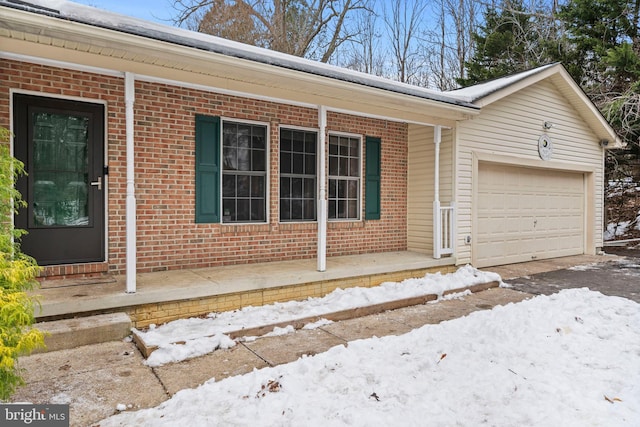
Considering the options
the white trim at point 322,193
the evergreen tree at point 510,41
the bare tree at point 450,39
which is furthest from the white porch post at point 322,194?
the bare tree at point 450,39

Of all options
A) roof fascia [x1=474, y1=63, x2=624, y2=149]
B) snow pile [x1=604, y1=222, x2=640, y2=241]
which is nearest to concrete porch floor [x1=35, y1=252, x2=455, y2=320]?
roof fascia [x1=474, y1=63, x2=624, y2=149]

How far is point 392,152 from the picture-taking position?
25.1 ft

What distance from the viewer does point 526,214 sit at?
8.75m

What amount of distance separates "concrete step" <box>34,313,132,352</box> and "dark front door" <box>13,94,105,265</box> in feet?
4.46

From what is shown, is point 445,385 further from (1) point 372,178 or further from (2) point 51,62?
(1) point 372,178

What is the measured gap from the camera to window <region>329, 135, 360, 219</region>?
7055mm

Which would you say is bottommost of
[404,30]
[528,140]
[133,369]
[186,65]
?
[133,369]

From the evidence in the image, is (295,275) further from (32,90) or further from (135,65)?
(32,90)

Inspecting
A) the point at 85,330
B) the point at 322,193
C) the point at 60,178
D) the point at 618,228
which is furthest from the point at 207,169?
the point at 618,228

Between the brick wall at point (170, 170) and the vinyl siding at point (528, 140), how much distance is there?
7.99ft

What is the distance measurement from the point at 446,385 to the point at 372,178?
4.79 m

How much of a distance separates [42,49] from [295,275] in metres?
3.53

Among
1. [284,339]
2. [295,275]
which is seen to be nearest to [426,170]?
[295,275]

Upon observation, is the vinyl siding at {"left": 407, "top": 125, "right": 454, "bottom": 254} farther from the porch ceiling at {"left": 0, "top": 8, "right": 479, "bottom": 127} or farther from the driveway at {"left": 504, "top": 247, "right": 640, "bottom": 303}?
the driveway at {"left": 504, "top": 247, "right": 640, "bottom": 303}
